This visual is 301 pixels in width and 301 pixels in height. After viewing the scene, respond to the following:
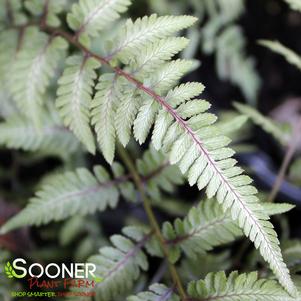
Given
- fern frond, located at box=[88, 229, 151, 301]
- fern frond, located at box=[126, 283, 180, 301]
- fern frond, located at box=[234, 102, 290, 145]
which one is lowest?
fern frond, located at box=[88, 229, 151, 301]

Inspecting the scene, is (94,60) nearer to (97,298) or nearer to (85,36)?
(85,36)

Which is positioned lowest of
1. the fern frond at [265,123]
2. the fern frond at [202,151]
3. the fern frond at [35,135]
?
the fern frond at [35,135]

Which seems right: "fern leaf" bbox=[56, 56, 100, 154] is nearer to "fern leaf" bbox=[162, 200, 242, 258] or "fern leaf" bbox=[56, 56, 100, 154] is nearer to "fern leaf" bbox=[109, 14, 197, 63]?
"fern leaf" bbox=[109, 14, 197, 63]

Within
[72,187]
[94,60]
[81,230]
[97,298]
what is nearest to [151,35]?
[94,60]

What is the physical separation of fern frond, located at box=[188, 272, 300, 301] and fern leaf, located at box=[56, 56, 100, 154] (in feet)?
1.87

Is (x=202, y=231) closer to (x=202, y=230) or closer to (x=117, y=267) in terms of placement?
(x=202, y=230)

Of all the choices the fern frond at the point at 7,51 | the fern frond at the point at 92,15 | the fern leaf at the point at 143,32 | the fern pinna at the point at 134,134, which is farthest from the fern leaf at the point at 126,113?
the fern frond at the point at 7,51

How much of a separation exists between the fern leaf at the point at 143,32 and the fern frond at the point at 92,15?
102mm

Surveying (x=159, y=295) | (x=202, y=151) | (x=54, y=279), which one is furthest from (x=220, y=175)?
(x=54, y=279)

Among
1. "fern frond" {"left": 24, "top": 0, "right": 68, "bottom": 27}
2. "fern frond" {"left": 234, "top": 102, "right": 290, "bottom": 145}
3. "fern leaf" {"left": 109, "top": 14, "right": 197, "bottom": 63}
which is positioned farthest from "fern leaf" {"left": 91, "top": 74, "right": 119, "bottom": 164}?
"fern frond" {"left": 234, "top": 102, "right": 290, "bottom": 145}

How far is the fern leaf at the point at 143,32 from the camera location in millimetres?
1402

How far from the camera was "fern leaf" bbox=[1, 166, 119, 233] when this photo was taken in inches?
65.9

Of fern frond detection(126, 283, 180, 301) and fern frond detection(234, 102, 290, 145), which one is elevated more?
fern frond detection(234, 102, 290, 145)

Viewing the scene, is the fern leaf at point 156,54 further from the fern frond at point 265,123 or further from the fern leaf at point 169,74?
the fern frond at point 265,123
